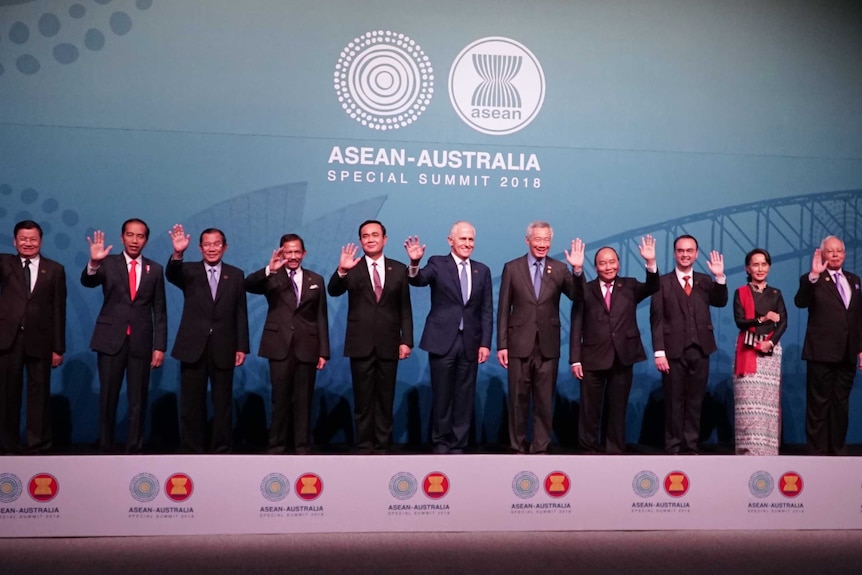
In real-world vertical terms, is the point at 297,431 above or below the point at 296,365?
below

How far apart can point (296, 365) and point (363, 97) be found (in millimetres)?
2064

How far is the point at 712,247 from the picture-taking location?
20.2 feet

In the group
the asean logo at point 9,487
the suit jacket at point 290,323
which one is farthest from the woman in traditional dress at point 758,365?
the asean logo at point 9,487

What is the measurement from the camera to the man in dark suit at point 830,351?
5109 mm

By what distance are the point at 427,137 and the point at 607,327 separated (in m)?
1.93

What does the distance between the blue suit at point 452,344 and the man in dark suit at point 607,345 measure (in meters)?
0.57

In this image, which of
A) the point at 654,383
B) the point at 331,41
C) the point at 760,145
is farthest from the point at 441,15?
the point at 654,383

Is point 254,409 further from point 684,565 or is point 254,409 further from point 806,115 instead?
point 806,115

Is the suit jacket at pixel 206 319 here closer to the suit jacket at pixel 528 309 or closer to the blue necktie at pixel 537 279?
the suit jacket at pixel 528 309

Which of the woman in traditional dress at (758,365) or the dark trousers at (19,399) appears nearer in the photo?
the dark trousers at (19,399)

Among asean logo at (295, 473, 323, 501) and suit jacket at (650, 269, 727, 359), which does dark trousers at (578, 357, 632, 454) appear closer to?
suit jacket at (650, 269, 727, 359)

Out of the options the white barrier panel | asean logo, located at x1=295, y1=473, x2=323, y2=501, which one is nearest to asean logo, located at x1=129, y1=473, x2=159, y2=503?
the white barrier panel

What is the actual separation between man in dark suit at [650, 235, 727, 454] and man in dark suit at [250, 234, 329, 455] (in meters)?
1.99

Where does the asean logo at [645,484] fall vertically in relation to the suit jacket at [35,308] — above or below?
below
